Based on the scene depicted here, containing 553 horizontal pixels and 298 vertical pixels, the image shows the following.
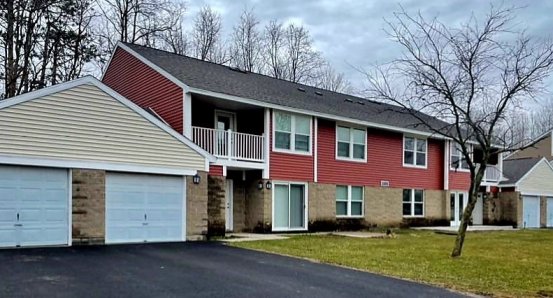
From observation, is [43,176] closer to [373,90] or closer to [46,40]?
[373,90]

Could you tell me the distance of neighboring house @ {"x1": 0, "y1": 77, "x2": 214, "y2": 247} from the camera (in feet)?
42.3

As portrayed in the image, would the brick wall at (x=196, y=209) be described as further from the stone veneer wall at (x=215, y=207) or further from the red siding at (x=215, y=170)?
the red siding at (x=215, y=170)

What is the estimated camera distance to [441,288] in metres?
9.52

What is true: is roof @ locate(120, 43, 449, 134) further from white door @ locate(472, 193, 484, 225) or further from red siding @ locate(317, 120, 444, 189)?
white door @ locate(472, 193, 484, 225)

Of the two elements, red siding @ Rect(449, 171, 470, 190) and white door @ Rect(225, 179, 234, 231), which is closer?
white door @ Rect(225, 179, 234, 231)

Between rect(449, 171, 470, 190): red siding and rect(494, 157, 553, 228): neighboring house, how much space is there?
3.23 m

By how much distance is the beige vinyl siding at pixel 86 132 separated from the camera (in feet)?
42.4

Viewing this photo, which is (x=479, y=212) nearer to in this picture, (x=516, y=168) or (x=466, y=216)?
(x=516, y=168)

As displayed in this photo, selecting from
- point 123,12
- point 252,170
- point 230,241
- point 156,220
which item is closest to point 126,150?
point 156,220

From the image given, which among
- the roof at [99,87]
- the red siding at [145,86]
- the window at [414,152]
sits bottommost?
the window at [414,152]

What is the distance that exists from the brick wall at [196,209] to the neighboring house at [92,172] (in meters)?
0.03

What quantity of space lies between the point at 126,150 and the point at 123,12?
1821cm

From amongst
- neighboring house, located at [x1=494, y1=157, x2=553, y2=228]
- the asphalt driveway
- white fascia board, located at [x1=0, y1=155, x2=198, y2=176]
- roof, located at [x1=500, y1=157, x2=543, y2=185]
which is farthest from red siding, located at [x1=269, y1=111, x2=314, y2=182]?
roof, located at [x1=500, y1=157, x2=543, y2=185]

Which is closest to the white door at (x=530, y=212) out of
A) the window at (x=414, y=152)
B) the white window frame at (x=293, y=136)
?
the window at (x=414, y=152)
